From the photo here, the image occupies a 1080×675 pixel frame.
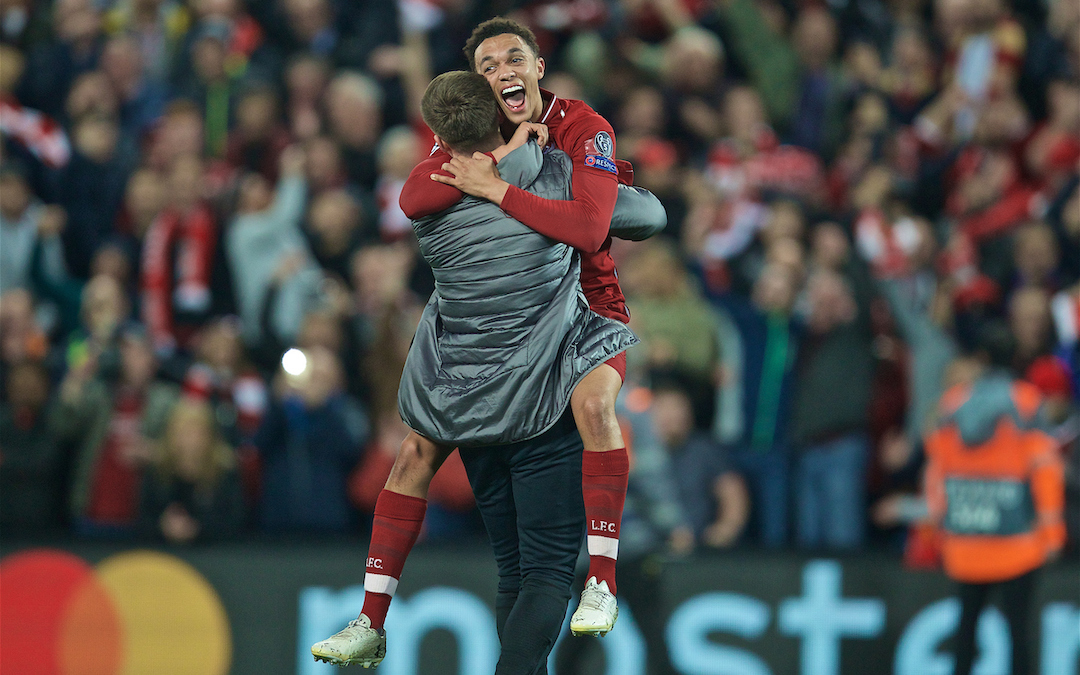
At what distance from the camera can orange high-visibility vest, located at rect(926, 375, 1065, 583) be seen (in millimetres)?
7449

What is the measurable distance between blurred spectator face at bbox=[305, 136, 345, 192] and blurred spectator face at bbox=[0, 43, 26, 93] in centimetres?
275

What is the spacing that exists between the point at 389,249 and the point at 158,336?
1.67m

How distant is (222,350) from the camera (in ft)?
28.1

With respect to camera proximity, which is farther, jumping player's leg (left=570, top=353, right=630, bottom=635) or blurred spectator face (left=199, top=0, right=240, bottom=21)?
blurred spectator face (left=199, top=0, right=240, bottom=21)

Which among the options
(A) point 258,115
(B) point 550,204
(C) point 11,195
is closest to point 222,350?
(C) point 11,195

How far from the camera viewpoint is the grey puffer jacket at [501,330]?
13.3 ft

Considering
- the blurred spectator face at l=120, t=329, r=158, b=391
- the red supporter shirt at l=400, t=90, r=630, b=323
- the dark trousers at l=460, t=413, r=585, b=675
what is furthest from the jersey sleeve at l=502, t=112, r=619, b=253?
the blurred spectator face at l=120, t=329, r=158, b=391

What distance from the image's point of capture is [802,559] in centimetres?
804

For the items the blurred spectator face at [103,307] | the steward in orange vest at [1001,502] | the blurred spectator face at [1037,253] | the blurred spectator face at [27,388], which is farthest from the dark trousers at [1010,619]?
the blurred spectator face at [27,388]

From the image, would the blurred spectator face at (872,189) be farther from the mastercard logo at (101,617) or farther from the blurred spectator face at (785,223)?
the mastercard logo at (101,617)

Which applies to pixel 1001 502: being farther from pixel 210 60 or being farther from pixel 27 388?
pixel 210 60

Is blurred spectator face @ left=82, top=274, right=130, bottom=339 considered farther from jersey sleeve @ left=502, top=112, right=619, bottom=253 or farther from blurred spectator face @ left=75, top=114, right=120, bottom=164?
jersey sleeve @ left=502, top=112, right=619, bottom=253

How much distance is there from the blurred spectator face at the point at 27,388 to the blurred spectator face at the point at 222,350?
964 millimetres

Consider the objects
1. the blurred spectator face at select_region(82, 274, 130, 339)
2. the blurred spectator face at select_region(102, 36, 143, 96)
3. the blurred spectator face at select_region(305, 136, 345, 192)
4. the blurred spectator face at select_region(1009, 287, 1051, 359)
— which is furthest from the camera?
the blurred spectator face at select_region(102, 36, 143, 96)
